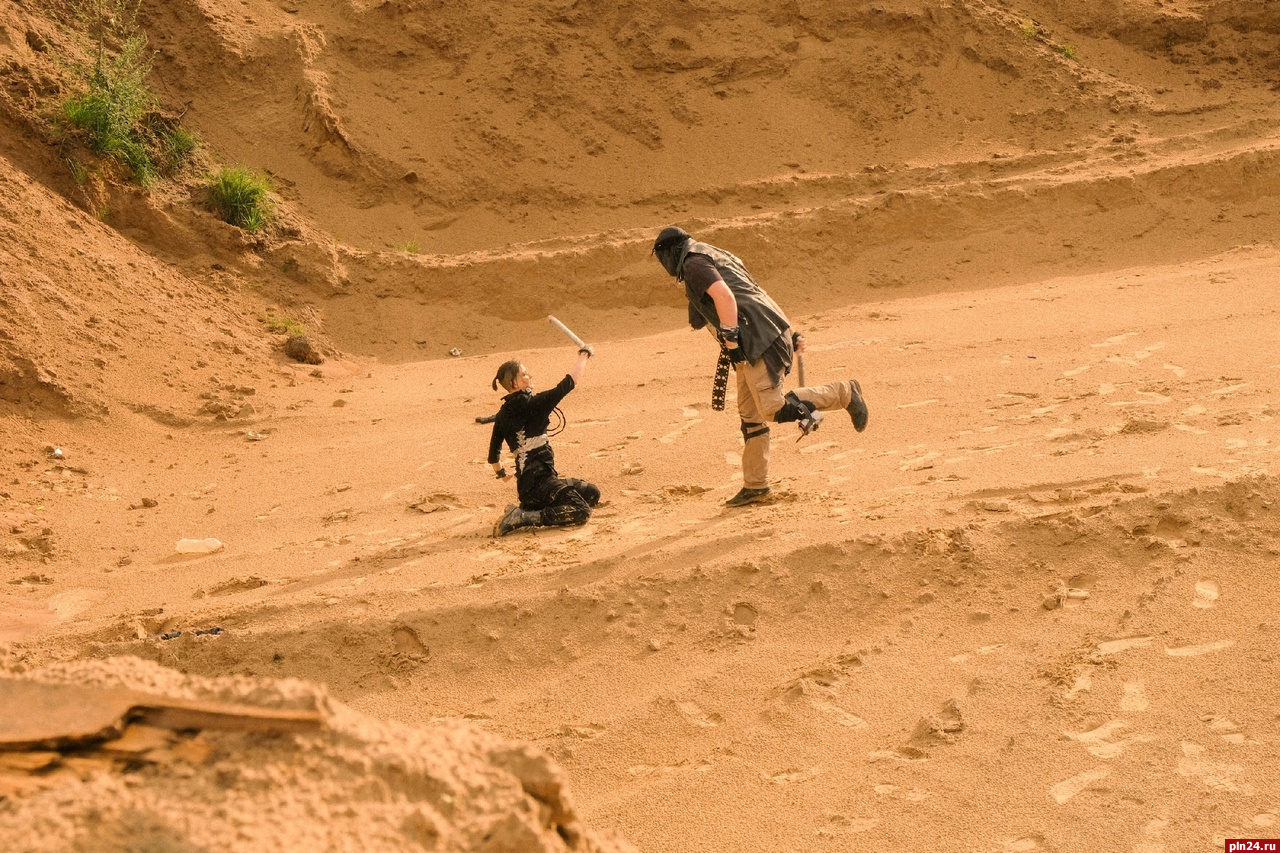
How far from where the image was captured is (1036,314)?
921cm

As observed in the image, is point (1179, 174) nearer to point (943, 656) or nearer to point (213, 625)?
point (943, 656)

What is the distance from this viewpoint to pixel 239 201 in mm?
11148

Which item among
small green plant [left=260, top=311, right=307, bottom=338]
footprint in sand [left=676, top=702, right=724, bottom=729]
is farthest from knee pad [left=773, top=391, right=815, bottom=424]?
small green plant [left=260, top=311, right=307, bottom=338]

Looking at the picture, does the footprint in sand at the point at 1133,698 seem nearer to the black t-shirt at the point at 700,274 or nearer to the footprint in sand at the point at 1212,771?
the footprint in sand at the point at 1212,771

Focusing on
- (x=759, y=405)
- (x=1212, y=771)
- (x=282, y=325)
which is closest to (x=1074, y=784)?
(x=1212, y=771)

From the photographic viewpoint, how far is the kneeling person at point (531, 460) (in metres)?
6.15

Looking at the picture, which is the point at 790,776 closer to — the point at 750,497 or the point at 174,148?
the point at 750,497

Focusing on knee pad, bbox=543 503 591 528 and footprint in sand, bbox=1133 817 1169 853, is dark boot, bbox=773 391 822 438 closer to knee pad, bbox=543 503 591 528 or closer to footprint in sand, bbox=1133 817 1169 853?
knee pad, bbox=543 503 591 528

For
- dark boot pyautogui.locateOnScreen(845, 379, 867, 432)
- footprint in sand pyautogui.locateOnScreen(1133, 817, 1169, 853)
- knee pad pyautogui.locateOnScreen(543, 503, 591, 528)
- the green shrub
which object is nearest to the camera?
footprint in sand pyautogui.locateOnScreen(1133, 817, 1169, 853)

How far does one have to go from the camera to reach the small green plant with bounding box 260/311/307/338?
1034 centimetres

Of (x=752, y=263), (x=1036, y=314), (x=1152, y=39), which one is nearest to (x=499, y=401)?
(x=752, y=263)

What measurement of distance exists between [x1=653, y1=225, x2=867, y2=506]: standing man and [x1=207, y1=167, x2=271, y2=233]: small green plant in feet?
20.4

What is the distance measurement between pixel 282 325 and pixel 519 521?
196 inches

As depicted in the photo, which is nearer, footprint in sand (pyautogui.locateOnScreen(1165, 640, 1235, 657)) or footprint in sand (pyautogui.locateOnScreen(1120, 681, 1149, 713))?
footprint in sand (pyautogui.locateOnScreen(1120, 681, 1149, 713))
